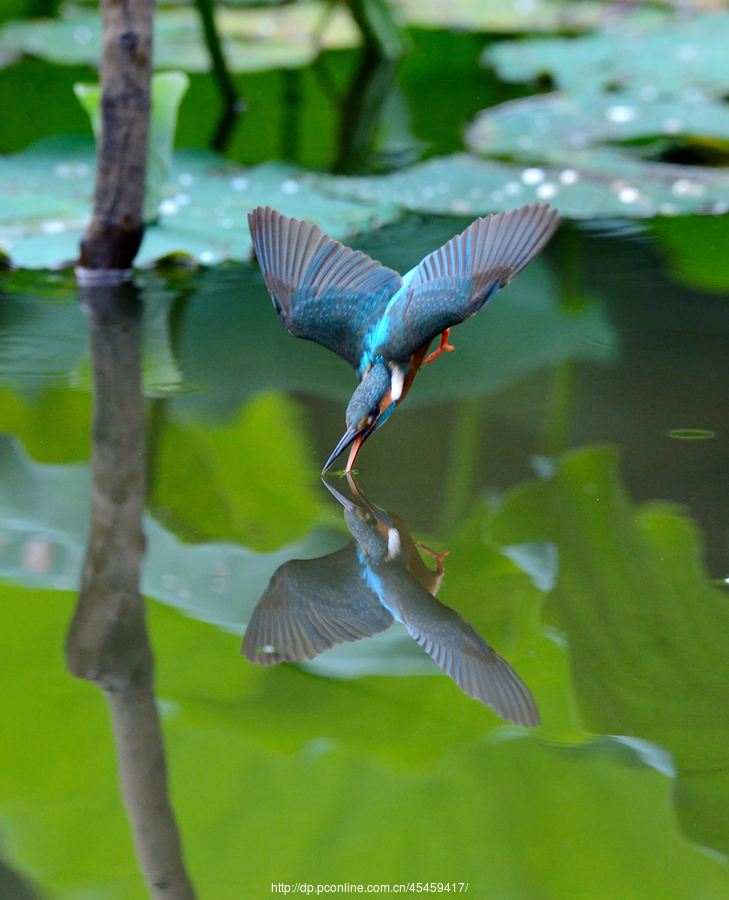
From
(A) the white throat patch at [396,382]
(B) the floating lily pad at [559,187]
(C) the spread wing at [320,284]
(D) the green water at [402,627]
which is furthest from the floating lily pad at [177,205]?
(A) the white throat patch at [396,382]

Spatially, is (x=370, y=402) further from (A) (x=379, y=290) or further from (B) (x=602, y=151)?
(B) (x=602, y=151)

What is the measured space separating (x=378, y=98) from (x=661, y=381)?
160 inches

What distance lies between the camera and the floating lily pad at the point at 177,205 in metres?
3.38

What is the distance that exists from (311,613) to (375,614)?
3.8 inches

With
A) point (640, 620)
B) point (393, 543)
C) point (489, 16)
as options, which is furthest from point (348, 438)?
point (489, 16)

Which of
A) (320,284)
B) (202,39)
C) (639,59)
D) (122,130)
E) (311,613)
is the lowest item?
(202,39)

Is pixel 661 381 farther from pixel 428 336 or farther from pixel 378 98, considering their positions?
pixel 378 98

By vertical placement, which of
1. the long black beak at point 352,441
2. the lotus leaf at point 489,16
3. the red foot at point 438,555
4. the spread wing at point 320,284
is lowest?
the lotus leaf at point 489,16

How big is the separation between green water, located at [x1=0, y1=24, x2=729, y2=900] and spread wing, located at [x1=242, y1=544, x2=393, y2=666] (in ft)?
0.10

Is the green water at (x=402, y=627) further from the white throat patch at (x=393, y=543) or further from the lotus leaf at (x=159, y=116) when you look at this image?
the lotus leaf at (x=159, y=116)

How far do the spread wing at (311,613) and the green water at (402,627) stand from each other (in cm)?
3

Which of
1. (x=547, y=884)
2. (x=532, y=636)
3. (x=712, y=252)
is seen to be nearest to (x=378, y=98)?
(x=712, y=252)

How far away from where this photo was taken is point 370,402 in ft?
6.05

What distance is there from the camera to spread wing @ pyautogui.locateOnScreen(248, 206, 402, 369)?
2041mm
